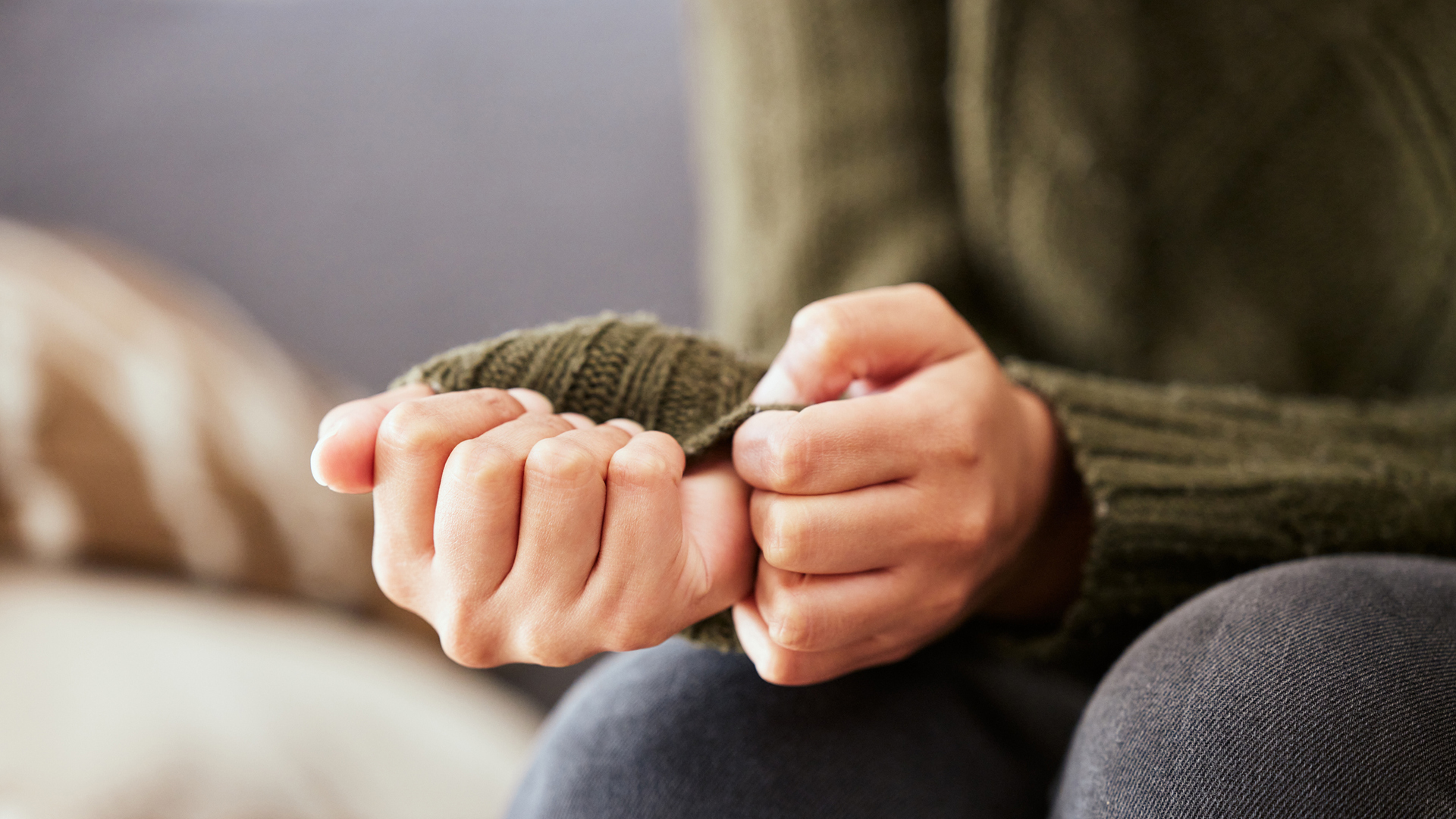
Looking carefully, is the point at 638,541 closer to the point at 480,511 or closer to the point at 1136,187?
the point at 480,511

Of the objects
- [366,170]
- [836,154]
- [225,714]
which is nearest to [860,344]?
[836,154]

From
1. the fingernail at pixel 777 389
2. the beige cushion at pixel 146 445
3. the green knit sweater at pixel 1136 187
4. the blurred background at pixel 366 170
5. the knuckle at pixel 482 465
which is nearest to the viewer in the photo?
the knuckle at pixel 482 465

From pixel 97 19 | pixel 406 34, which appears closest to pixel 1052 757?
pixel 406 34

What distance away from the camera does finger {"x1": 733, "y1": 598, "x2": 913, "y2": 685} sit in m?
0.31

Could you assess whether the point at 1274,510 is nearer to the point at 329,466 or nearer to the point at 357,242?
the point at 329,466

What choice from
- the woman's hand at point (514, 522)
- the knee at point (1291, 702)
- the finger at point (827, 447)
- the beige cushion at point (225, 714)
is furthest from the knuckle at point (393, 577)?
the beige cushion at point (225, 714)

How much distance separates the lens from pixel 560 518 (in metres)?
0.24

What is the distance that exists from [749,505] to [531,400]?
9 centimetres

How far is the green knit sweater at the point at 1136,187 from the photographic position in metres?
0.52

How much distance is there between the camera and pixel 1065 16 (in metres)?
0.51

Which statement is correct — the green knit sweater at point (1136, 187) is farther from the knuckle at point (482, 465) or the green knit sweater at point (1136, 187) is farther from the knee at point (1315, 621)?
the knuckle at point (482, 465)

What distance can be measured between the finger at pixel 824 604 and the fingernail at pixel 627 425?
7 centimetres

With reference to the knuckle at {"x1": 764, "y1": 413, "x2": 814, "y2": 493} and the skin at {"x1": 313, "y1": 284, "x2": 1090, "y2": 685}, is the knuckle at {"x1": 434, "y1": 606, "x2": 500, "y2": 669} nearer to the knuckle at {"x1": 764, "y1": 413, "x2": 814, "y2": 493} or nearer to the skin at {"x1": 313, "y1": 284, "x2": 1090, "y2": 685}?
the skin at {"x1": 313, "y1": 284, "x2": 1090, "y2": 685}

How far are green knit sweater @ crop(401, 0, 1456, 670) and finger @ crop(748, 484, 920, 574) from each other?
24 cm
